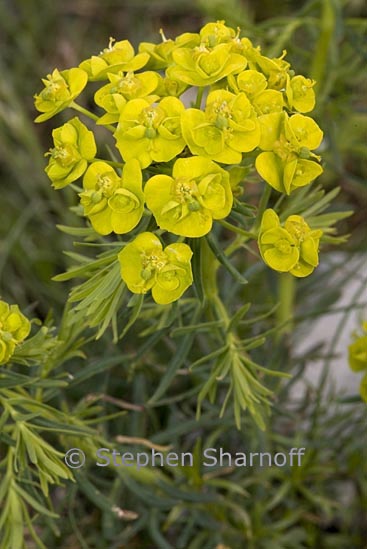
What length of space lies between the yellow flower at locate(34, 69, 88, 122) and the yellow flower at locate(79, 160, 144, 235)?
141 mm

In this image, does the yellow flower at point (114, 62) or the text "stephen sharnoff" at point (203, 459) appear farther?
the text "stephen sharnoff" at point (203, 459)

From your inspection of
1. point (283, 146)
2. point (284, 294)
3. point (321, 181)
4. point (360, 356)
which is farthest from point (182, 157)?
point (321, 181)

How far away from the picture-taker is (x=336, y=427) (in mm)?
1899

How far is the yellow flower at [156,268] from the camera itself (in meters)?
1.08

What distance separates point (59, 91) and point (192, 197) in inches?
11.2

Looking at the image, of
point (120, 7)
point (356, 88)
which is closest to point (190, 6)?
point (120, 7)

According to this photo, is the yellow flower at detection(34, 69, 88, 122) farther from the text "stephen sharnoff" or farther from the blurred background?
the text "stephen sharnoff"

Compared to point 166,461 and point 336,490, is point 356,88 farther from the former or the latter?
point 166,461

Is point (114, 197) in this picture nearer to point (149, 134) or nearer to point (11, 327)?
point (149, 134)

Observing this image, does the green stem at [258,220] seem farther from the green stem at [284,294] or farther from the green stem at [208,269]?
the green stem at [284,294]

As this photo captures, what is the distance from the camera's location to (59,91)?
1.18m

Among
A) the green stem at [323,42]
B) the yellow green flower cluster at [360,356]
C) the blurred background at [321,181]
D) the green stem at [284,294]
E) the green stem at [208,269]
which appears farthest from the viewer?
the green stem at [284,294]

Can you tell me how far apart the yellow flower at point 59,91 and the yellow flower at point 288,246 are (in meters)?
0.33

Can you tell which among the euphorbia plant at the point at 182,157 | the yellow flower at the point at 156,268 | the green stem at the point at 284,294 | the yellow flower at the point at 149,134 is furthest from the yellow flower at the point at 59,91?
the green stem at the point at 284,294
